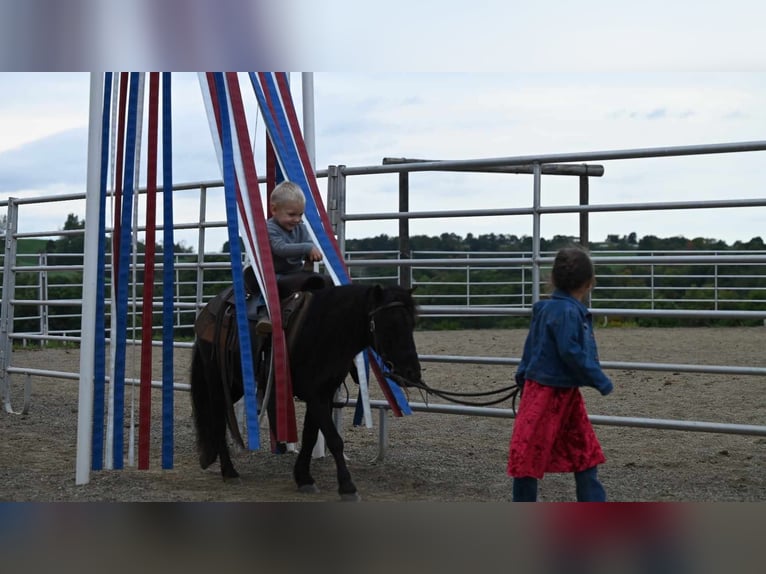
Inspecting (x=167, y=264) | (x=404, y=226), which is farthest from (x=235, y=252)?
(x=404, y=226)

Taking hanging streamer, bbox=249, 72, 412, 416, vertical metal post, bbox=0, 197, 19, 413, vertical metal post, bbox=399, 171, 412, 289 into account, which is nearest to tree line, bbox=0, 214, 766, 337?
vertical metal post, bbox=399, 171, 412, 289

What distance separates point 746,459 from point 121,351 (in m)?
3.47

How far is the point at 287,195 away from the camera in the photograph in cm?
443

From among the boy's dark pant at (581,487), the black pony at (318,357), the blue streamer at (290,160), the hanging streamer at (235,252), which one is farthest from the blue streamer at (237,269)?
the boy's dark pant at (581,487)

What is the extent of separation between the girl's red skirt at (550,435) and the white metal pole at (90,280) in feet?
7.50

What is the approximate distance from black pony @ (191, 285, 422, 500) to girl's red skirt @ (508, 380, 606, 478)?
0.67 m

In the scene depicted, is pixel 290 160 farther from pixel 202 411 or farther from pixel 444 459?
pixel 444 459

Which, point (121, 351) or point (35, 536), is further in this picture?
→ point (121, 351)

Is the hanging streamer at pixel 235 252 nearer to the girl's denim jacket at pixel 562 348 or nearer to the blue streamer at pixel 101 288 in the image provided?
the blue streamer at pixel 101 288
